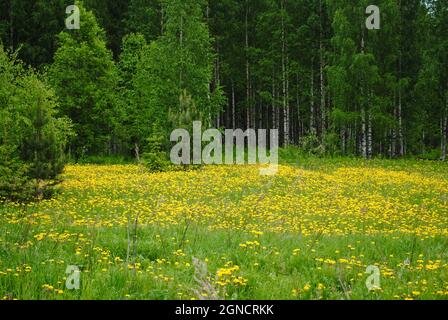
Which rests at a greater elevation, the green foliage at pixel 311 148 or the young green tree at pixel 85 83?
the young green tree at pixel 85 83

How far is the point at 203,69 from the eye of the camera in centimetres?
3119

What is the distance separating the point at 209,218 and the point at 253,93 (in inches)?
1528

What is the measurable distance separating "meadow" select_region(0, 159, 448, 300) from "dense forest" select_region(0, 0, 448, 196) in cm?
952

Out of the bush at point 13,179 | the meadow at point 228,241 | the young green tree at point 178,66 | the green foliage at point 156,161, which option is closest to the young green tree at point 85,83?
the young green tree at point 178,66

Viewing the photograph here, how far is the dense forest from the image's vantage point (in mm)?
30641

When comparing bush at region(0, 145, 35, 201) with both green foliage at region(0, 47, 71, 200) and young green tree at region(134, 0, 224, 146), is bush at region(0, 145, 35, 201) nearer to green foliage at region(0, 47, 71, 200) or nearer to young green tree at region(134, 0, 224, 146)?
green foliage at region(0, 47, 71, 200)

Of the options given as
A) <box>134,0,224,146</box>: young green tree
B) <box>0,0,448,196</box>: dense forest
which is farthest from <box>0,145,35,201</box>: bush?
<box>134,0,224,146</box>: young green tree

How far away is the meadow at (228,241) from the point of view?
19.8 ft

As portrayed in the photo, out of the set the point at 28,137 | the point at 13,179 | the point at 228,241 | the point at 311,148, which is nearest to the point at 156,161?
the point at 28,137

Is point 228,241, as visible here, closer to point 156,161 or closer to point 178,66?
point 156,161

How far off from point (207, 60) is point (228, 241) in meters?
25.6

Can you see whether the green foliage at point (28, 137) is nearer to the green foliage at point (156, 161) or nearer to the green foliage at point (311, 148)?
the green foliage at point (156, 161)

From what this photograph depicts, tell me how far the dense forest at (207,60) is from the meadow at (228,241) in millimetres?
9521
